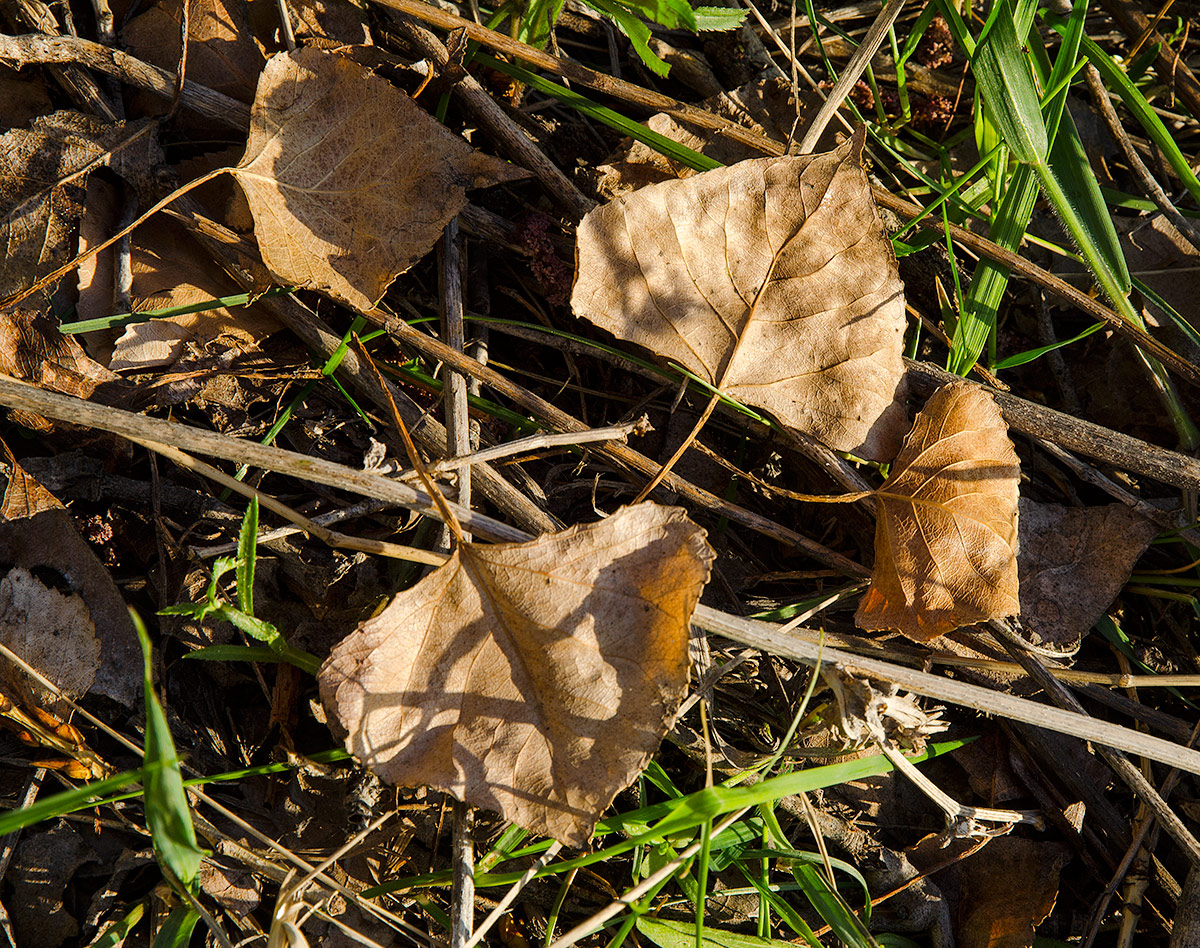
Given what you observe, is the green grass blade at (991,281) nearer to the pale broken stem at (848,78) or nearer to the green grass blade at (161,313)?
the pale broken stem at (848,78)

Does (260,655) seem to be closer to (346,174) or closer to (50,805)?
(50,805)

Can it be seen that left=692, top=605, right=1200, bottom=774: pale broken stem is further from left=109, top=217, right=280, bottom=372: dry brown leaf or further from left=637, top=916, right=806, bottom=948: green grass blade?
left=109, top=217, right=280, bottom=372: dry brown leaf

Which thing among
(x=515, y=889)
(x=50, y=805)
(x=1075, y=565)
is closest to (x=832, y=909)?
(x=515, y=889)

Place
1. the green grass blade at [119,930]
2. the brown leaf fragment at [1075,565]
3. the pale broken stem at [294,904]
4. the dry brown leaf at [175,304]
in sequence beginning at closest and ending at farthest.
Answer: the pale broken stem at [294,904], the green grass blade at [119,930], the dry brown leaf at [175,304], the brown leaf fragment at [1075,565]

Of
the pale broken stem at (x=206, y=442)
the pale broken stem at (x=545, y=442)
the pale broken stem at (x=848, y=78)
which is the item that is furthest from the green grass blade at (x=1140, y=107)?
the pale broken stem at (x=206, y=442)

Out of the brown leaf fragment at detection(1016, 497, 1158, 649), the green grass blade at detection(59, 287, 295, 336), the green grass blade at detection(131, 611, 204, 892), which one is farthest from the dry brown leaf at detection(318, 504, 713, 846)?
Answer: the brown leaf fragment at detection(1016, 497, 1158, 649)

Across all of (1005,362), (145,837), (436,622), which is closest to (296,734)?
(145,837)

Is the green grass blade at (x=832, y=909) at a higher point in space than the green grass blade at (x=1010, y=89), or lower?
lower
